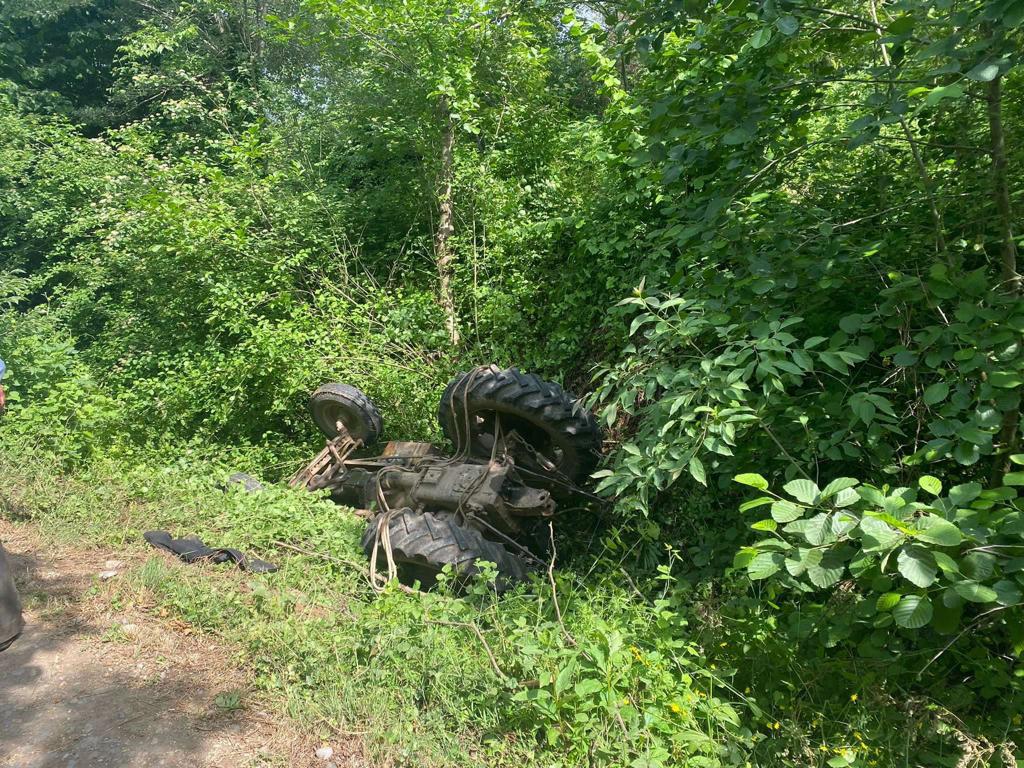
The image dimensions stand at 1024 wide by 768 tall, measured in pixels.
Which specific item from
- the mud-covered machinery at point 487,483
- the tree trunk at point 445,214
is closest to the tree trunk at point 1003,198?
the mud-covered machinery at point 487,483

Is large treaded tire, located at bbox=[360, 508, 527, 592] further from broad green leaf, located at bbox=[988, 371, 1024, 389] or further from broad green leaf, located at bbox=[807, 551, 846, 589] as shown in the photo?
broad green leaf, located at bbox=[988, 371, 1024, 389]

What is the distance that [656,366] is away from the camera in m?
3.48

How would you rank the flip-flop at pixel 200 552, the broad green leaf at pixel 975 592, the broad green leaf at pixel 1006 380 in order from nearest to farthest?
the broad green leaf at pixel 975 592
the broad green leaf at pixel 1006 380
the flip-flop at pixel 200 552

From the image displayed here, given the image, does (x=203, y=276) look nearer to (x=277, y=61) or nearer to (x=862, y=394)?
(x=862, y=394)

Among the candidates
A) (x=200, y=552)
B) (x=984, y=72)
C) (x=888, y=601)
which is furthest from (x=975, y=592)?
(x=200, y=552)

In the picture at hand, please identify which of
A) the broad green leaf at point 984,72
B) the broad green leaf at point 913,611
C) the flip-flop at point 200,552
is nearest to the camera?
the broad green leaf at point 913,611

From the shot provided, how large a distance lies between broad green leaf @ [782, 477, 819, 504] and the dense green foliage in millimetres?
11

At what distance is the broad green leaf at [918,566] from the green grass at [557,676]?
0.80 metres

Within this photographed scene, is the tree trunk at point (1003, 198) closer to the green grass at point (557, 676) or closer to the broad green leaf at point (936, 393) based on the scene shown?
the broad green leaf at point (936, 393)

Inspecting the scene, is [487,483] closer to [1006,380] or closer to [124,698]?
[124,698]

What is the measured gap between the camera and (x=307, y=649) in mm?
3344

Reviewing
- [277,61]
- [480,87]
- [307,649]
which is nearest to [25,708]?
[307,649]

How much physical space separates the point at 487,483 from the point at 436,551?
2.42 feet

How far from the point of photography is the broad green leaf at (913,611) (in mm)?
2174
